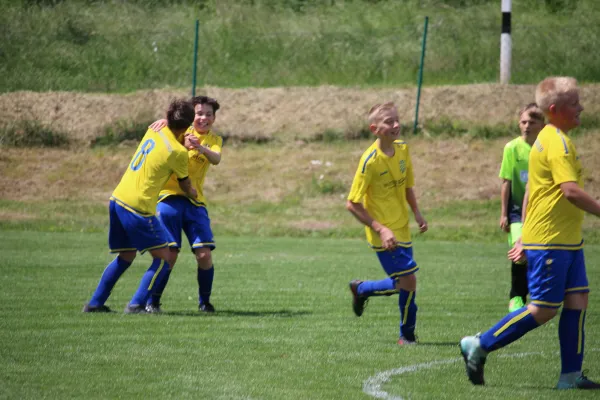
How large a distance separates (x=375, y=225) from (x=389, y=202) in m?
0.32

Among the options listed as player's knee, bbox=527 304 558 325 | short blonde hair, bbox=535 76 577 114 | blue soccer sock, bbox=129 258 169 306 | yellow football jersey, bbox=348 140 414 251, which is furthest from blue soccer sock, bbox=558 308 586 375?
blue soccer sock, bbox=129 258 169 306

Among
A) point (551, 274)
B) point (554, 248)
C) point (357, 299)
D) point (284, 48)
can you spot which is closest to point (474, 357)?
point (551, 274)

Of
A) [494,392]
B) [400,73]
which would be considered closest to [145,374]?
[494,392]

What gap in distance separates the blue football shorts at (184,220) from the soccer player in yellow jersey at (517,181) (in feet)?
9.34

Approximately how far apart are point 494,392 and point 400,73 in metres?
22.5

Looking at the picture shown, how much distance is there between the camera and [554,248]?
5.86 m

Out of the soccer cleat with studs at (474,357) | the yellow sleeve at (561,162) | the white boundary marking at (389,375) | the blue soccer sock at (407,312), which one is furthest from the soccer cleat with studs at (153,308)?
the yellow sleeve at (561,162)

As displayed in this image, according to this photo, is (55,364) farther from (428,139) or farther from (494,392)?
(428,139)

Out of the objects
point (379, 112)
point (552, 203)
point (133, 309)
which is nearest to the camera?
point (552, 203)

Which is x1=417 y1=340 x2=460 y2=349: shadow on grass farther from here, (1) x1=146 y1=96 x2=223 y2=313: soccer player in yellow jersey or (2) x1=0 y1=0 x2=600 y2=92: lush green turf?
(2) x1=0 y1=0 x2=600 y2=92: lush green turf

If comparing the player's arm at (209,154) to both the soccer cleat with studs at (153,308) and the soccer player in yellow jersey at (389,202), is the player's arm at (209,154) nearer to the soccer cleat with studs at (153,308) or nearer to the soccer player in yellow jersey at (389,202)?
the soccer cleat with studs at (153,308)

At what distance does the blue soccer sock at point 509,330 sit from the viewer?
596cm

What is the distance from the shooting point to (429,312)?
9.55 metres

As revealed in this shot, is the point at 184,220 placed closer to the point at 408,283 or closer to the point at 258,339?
the point at 258,339
